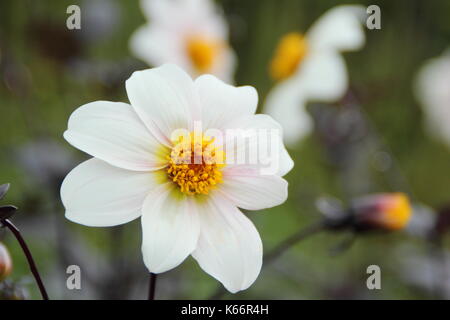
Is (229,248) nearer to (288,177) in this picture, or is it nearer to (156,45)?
(156,45)

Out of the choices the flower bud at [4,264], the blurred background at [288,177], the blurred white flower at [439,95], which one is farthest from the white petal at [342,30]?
the flower bud at [4,264]

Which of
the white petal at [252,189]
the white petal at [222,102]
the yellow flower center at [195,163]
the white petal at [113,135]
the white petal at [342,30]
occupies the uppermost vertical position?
the white petal at [342,30]

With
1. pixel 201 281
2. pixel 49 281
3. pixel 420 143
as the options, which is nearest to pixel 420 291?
pixel 201 281

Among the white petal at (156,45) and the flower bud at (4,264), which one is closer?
the flower bud at (4,264)

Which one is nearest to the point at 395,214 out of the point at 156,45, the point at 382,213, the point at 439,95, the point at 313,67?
the point at 382,213

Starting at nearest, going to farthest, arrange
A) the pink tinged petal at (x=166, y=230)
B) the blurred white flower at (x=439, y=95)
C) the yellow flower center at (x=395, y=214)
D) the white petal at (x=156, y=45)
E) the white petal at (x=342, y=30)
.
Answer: the pink tinged petal at (x=166, y=230) < the yellow flower center at (x=395, y=214) < the white petal at (x=342, y=30) < the white petal at (x=156, y=45) < the blurred white flower at (x=439, y=95)

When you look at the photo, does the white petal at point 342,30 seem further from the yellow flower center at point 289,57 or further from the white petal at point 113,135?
the white petal at point 113,135
